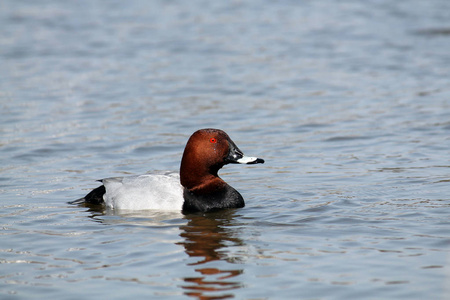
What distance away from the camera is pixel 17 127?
12.5 meters

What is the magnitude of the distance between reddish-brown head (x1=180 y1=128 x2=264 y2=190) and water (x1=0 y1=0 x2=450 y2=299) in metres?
0.52

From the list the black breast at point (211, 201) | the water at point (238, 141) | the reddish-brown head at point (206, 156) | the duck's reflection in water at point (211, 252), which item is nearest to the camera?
the duck's reflection in water at point (211, 252)

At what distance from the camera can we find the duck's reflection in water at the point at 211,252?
6008 mm

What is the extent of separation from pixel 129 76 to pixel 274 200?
319 inches

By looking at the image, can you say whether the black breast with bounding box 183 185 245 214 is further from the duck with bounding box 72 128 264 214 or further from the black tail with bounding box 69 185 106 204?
the black tail with bounding box 69 185 106 204

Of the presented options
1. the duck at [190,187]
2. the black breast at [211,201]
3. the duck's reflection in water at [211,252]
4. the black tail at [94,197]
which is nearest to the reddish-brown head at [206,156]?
the duck at [190,187]

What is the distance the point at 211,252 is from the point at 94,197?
2.25m

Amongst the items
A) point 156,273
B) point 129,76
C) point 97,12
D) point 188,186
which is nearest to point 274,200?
point 188,186

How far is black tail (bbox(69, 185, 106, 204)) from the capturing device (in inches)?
341

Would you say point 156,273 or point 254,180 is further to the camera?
point 254,180

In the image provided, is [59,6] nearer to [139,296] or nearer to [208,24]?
[208,24]

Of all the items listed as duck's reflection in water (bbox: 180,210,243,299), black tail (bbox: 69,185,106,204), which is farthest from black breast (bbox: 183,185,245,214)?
black tail (bbox: 69,185,106,204)

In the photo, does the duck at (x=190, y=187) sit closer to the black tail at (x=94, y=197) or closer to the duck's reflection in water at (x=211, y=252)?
the black tail at (x=94, y=197)

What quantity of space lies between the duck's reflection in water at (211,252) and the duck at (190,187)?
0.20 metres
